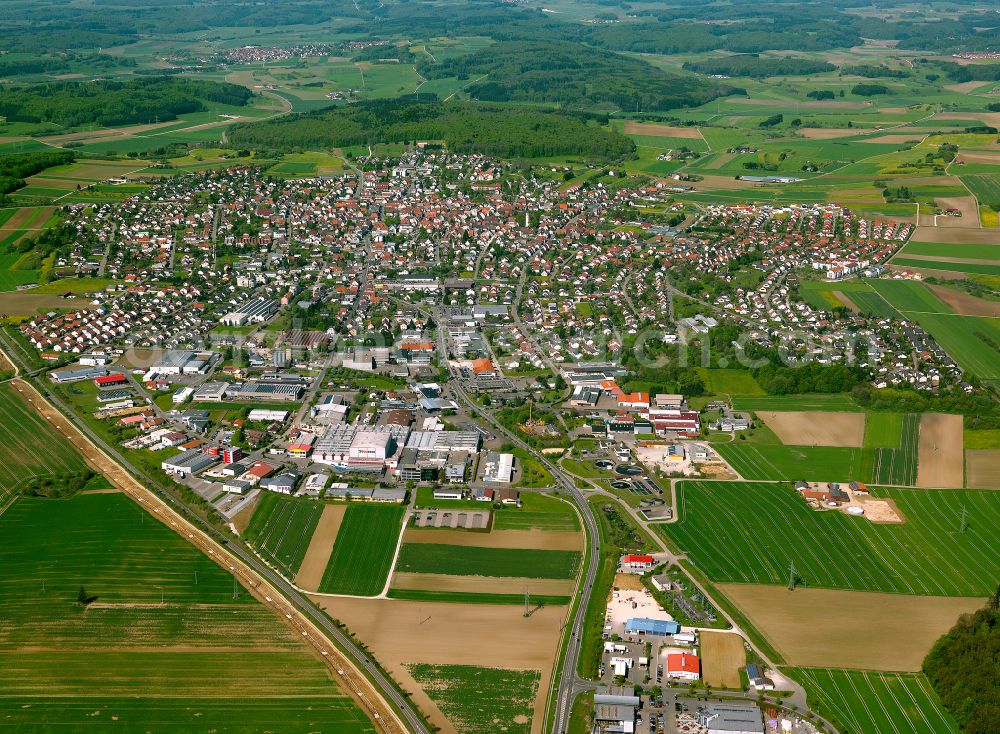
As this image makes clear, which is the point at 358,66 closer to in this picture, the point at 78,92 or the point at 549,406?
the point at 78,92

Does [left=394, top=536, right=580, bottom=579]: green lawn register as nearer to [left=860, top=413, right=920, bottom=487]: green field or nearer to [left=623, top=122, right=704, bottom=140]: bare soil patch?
[left=860, top=413, right=920, bottom=487]: green field

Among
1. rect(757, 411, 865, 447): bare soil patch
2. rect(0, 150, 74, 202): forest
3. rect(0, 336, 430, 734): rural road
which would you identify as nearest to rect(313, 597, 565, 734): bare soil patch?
rect(0, 336, 430, 734): rural road

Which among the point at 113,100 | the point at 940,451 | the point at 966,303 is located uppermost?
the point at 113,100

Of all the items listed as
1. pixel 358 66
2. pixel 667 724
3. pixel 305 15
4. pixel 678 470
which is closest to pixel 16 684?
pixel 667 724

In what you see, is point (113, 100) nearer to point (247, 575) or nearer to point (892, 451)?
point (247, 575)

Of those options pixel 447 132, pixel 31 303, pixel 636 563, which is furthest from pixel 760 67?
pixel 636 563

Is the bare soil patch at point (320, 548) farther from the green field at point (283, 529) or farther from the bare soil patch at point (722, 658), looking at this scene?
the bare soil patch at point (722, 658)

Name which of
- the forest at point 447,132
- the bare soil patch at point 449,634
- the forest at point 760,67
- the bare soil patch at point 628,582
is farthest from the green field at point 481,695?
the forest at point 760,67
